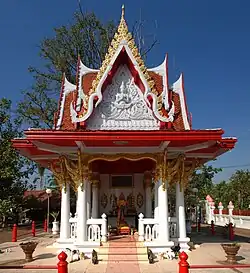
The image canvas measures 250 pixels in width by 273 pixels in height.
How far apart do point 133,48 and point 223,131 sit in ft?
13.6

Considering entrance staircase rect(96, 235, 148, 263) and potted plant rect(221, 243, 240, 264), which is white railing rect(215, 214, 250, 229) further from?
entrance staircase rect(96, 235, 148, 263)

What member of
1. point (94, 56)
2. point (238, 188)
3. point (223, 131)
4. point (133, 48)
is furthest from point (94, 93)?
point (238, 188)

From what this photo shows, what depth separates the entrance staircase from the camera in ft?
28.6

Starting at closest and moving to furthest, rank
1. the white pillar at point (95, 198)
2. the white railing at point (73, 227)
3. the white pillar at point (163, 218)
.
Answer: the white pillar at point (163, 218), the white railing at point (73, 227), the white pillar at point (95, 198)

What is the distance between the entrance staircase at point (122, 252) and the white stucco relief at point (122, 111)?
3.36 meters

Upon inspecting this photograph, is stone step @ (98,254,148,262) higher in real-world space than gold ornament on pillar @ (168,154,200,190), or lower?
lower

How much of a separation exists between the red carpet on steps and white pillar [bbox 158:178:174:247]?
85cm

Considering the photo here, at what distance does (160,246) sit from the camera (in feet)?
30.3

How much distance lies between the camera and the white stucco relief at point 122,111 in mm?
10055

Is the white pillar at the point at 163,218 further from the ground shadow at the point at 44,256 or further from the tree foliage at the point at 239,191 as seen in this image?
the tree foliage at the point at 239,191

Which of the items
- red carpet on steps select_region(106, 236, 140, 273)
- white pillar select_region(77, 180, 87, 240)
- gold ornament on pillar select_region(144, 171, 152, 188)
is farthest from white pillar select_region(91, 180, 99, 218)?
white pillar select_region(77, 180, 87, 240)

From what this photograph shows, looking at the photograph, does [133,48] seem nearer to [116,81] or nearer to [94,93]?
[116,81]

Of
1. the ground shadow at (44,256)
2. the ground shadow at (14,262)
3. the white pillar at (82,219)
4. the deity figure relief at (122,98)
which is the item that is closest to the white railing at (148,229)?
the white pillar at (82,219)

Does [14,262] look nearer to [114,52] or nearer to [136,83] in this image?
[136,83]
